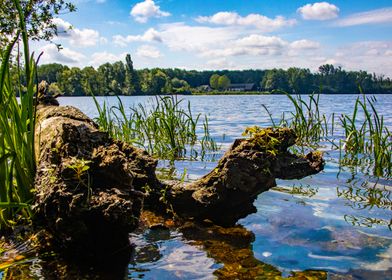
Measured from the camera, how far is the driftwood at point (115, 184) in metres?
2.82

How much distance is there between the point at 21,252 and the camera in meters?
3.23

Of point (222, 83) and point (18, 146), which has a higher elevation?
point (222, 83)

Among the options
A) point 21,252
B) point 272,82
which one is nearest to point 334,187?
point 21,252

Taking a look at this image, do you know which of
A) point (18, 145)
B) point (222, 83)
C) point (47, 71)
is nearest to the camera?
point (18, 145)

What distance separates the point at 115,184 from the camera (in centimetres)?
309

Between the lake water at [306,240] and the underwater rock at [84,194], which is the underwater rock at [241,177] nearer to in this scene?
the lake water at [306,240]

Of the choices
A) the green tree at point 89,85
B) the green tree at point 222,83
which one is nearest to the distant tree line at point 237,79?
the green tree at point 222,83

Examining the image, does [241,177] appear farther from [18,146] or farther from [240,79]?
[240,79]

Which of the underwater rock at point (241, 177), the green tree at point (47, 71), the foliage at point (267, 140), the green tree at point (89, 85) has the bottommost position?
the underwater rock at point (241, 177)

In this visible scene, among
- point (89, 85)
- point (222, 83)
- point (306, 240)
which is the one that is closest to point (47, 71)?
point (89, 85)

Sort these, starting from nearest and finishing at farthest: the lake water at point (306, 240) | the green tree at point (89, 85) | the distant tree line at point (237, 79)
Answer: the lake water at point (306, 240)
the green tree at point (89, 85)
the distant tree line at point (237, 79)

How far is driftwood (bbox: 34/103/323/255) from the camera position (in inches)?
111

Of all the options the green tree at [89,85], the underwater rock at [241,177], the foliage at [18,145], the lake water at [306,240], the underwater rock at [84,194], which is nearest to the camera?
the underwater rock at [84,194]

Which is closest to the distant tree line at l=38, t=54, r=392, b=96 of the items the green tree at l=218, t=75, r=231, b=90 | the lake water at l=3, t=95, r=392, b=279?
the green tree at l=218, t=75, r=231, b=90
